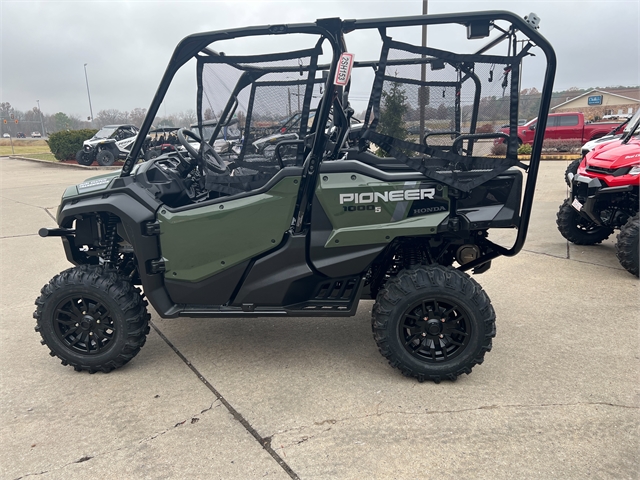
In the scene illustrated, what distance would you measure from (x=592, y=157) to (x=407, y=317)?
12.2 ft

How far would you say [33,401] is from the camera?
2.92 m

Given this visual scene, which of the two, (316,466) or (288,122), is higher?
(288,122)

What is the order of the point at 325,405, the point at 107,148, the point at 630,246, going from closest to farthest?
the point at 325,405, the point at 630,246, the point at 107,148

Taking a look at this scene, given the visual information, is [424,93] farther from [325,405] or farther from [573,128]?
[573,128]

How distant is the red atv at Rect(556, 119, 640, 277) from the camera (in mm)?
4754

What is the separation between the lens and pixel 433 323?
2.98 metres

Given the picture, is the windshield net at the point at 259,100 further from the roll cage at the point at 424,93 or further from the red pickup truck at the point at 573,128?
the red pickup truck at the point at 573,128

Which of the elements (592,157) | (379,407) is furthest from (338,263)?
(592,157)

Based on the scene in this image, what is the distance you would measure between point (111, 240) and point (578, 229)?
211 inches

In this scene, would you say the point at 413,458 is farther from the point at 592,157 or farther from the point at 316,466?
the point at 592,157

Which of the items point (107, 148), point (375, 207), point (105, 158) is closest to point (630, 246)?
point (375, 207)

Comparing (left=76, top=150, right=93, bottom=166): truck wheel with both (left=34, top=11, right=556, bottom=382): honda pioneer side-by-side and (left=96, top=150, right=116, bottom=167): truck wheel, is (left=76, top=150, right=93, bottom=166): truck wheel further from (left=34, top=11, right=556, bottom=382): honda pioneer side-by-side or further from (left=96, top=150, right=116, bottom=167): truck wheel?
(left=34, top=11, right=556, bottom=382): honda pioneer side-by-side

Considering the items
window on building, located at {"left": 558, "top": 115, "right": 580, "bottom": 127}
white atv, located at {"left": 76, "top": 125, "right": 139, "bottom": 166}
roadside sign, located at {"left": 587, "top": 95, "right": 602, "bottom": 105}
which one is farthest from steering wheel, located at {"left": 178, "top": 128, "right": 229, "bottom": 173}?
roadside sign, located at {"left": 587, "top": 95, "right": 602, "bottom": 105}

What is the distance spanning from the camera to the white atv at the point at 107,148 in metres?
18.8
